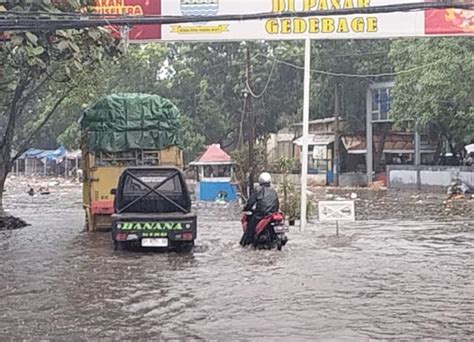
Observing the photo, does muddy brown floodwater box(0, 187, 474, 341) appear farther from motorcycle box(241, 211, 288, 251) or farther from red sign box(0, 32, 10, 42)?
red sign box(0, 32, 10, 42)

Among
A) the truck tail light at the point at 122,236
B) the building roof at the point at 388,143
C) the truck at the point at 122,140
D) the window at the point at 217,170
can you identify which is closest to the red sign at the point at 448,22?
the truck at the point at 122,140

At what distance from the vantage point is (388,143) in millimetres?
55031

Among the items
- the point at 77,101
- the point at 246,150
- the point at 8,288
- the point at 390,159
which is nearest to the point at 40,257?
the point at 8,288

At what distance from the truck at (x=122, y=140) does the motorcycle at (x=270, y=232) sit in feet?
14.8

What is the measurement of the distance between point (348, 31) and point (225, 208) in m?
13.8

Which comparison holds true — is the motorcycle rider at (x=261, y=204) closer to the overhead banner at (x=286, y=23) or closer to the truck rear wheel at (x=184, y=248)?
the truck rear wheel at (x=184, y=248)

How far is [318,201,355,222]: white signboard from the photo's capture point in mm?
19531

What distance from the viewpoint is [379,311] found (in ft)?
32.9

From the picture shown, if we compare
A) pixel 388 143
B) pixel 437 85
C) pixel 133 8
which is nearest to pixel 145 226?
pixel 133 8

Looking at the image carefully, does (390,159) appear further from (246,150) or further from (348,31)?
(348,31)

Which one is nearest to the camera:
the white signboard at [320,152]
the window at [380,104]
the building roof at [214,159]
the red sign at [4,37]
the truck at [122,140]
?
the red sign at [4,37]

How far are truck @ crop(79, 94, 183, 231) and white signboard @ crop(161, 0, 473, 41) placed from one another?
3231 millimetres

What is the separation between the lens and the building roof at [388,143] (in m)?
54.1

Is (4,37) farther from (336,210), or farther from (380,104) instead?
(380,104)
